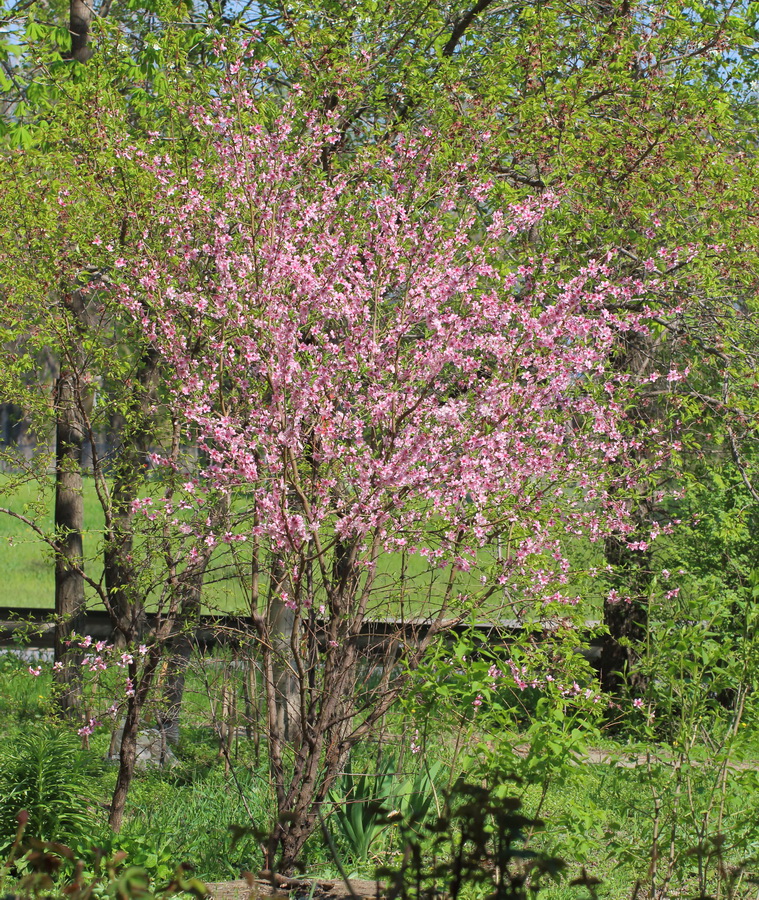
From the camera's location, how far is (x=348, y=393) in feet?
18.6

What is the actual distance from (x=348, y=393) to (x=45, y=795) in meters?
2.75

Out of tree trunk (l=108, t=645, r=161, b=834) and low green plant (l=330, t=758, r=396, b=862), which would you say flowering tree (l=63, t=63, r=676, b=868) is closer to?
low green plant (l=330, t=758, r=396, b=862)

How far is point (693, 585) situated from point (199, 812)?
5615 mm

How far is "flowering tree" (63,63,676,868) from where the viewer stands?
17.0 ft

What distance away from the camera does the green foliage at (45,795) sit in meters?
4.98

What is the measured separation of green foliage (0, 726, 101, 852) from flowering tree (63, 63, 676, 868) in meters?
1.11

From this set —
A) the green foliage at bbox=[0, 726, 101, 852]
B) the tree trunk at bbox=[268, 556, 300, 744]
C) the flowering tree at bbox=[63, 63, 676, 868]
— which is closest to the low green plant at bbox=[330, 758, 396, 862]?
the flowering tree at bbox=[63, 63, 676, 868]

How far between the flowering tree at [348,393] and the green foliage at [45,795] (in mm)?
1108

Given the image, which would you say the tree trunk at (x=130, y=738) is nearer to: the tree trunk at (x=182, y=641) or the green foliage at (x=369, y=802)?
the tree trunk at (x=182, y=641)

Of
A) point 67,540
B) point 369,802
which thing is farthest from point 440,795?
point 67,540

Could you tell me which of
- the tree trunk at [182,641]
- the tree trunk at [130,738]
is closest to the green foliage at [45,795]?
the tree trunk at [130,738]

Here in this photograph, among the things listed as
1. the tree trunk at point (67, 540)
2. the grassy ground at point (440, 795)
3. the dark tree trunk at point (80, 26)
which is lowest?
the grassy ground at point (440, 795)

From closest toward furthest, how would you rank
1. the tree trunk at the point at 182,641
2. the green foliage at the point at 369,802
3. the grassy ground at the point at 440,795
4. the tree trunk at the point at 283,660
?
1. the grassy ground at the point at 440,795
2. the green foliage at the point at 369,802
3. the tree trunk at the point at 283,660
4. the tree trunk at the point at 182,641

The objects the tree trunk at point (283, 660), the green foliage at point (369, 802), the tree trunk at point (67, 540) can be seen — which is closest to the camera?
the green foliage at point (369, 802)
